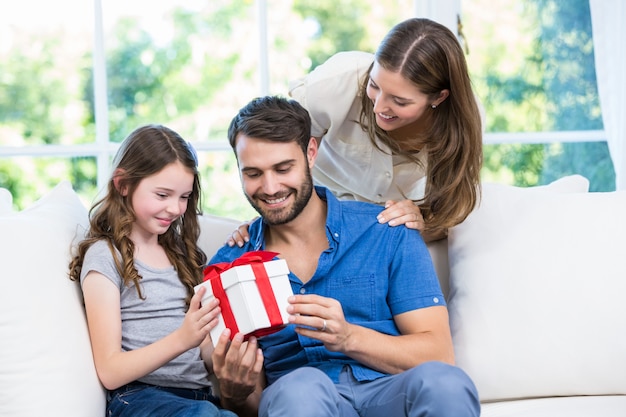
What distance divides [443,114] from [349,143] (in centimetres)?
29

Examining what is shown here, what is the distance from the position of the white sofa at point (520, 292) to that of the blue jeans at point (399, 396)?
0.35m

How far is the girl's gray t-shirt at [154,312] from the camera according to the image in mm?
1875

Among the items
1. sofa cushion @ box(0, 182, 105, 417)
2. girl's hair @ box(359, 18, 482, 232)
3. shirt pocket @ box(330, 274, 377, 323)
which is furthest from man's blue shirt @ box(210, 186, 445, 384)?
sofa cushion @ box(0, 182, 105, 417)

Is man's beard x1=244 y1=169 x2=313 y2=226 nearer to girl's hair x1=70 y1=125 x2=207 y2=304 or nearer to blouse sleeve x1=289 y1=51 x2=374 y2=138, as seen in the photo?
girl's hair x1=70 y1=125 x2=207 y2=304

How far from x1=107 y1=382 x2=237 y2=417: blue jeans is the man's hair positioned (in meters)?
0.60

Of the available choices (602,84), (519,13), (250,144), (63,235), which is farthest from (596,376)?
(519,13)

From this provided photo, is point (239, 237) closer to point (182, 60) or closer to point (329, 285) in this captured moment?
point (329, 285)

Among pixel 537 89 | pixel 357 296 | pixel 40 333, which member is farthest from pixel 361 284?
pixel 537 89

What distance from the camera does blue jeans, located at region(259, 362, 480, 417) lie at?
155 cm

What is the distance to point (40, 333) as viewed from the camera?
167 centimetres

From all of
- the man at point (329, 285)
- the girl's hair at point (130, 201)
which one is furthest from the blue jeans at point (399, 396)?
Result: the girl's hair at point (130, 201)

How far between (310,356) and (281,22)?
5.05ft

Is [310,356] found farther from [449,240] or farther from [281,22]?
[281,22]

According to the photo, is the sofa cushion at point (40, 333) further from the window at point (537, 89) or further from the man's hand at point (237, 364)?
the window at point (537, 89)
